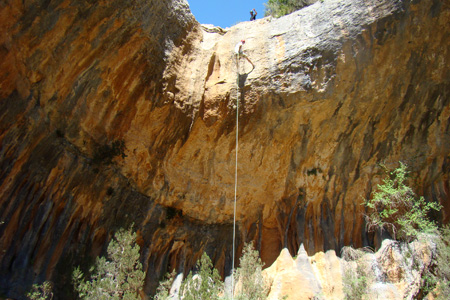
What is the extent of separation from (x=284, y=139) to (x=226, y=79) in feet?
9.60

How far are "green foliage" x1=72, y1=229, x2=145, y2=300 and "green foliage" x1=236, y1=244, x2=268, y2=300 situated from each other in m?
2.87

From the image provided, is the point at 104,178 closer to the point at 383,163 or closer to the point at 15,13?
the point at 15,13

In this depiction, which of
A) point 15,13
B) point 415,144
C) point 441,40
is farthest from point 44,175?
point 441,40

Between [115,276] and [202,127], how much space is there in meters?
5.56

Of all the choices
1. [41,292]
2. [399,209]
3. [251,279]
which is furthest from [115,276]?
[399,209]

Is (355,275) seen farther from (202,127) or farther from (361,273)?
(202,127)

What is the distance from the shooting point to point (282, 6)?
19.3 metres

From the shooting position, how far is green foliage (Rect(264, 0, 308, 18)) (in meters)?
18.2

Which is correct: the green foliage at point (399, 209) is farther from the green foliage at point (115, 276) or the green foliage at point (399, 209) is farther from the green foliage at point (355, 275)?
the green foliage at point (115, 276)

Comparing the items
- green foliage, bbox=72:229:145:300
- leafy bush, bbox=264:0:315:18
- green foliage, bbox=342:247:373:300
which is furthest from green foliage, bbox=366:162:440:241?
leafy bush, bbox=264:0:315:18

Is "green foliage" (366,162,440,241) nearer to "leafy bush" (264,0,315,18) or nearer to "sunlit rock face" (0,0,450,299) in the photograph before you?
"sunlit rock face" (0,0,450,299)

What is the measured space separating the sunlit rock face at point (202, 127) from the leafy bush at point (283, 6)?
4.99 m

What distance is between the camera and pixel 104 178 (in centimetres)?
1169

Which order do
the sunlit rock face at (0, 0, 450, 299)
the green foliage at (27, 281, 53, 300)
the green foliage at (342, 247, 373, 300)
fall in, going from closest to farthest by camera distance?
the green foliage at (27, 281, 53, 300)
the green foliage at (342, 247, 373, 300)
the sunlit rock face at (0, 0, 450, 299)
